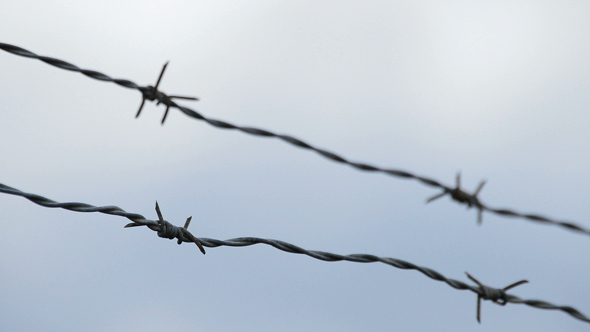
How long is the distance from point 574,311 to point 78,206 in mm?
3138

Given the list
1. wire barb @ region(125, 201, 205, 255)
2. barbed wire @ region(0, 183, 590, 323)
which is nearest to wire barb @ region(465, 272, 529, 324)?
barbed wire @ region(0, 183, 590, 323)

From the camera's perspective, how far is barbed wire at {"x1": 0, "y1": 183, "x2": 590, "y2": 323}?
304 cm

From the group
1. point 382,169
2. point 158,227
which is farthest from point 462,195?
point 158,227

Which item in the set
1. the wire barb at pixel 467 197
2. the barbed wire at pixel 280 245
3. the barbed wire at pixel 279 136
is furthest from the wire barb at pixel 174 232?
the wire barb at pixel 467 197

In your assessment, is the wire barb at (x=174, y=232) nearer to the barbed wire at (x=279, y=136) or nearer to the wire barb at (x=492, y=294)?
the barbed wire at (x=279, y=136)

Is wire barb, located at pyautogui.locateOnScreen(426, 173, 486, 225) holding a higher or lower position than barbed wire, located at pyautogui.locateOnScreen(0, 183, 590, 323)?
higher

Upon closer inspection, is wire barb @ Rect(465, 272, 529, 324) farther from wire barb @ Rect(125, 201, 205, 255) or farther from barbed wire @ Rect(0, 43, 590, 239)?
wire barb @ Rect(125, 201, 205, 255)

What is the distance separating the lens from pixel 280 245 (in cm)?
343

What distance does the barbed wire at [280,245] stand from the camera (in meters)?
3.04

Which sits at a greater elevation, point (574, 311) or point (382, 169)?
point (382, 169)

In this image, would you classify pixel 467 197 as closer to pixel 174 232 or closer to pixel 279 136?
pixel 279 136

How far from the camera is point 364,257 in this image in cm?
360

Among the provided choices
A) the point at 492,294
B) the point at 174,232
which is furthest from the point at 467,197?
the point at 174,232

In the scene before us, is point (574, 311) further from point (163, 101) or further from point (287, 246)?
point (163, 101)
